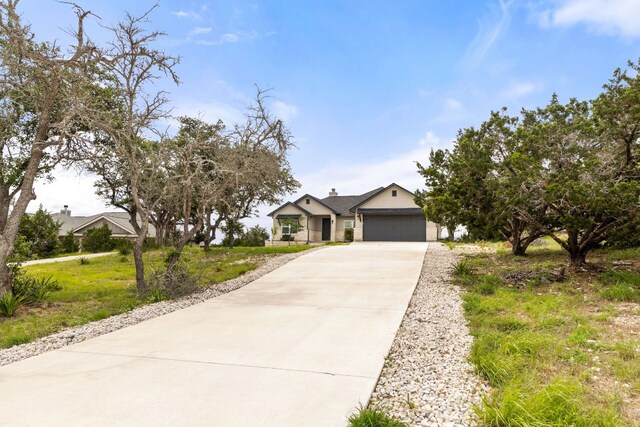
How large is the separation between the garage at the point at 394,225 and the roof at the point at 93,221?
21776mm

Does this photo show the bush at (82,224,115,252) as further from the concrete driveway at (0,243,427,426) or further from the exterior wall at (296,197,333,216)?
the concrete driveway at (0,243,427,426)

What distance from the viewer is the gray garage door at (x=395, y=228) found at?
2714 centimetres

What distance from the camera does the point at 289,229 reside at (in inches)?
1184

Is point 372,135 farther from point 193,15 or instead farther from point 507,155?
point 193,15

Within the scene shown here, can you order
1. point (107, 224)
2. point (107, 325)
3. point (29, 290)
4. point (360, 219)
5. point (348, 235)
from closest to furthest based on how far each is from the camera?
1. point (107, 325)
2. point (29, 290)
3. point (360, 219)
4. point (348, 235)
5. point (107, 224)

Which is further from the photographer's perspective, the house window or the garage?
the house window

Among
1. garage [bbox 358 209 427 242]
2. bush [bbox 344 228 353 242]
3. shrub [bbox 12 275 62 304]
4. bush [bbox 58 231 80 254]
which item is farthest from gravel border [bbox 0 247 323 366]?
bush [bbox 58 231 80 254]

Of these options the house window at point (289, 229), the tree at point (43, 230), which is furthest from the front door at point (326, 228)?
the tree at point (43, 230)

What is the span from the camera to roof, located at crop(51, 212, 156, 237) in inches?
1468

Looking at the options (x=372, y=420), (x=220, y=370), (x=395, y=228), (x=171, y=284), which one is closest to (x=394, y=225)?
(x=395, y=228)

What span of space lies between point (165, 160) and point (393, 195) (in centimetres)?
2039

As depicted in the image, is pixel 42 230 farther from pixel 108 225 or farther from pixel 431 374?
pixel 431 374

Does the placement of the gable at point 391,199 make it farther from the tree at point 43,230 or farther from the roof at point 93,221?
the roof at point 93,221

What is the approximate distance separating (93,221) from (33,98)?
110 ft
